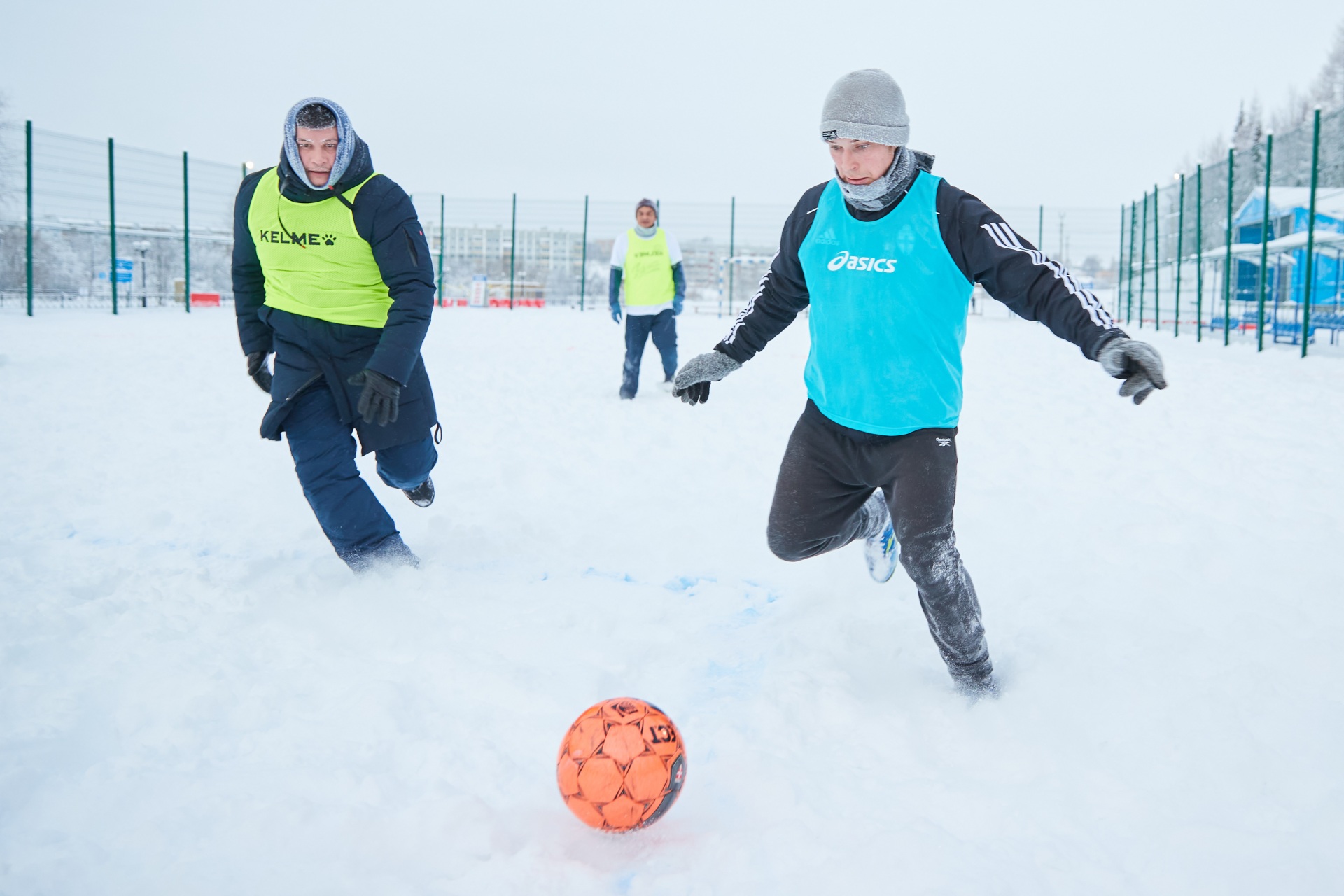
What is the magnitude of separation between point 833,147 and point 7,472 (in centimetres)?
500

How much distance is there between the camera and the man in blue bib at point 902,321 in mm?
2449

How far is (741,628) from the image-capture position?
337 centimetres

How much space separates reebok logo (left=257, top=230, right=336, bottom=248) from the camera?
11.1 ft

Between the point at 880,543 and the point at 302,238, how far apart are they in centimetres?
239

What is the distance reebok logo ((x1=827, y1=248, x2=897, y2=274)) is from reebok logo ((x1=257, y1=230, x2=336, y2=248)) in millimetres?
1877

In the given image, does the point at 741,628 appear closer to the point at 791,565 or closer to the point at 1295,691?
the point at 791,565

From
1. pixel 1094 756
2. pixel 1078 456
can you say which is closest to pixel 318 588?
pixel 1094 756

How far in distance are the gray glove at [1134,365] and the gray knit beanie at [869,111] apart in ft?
2.66

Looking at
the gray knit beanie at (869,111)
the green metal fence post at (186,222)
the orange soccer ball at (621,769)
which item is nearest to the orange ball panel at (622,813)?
the orange soccer ball at (621,769)

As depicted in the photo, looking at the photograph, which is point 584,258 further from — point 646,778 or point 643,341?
point 646,778

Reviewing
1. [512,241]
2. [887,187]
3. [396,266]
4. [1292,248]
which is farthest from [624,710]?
[512,241]

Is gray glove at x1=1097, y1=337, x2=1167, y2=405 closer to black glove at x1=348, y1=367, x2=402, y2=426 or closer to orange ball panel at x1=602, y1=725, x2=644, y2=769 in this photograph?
orange ball panel at x1=602, y1=725, x2=644, y2=769

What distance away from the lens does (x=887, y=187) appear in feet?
8.26

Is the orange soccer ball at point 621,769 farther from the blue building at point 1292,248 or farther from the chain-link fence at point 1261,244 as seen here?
the blue building at point 1292,248
